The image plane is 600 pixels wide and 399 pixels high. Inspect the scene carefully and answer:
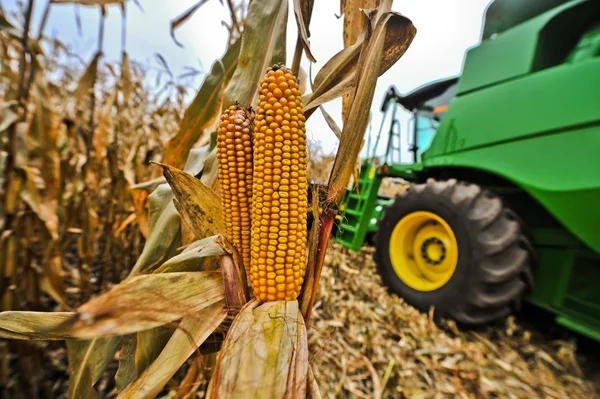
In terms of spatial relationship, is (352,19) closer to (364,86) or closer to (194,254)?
(364,86)

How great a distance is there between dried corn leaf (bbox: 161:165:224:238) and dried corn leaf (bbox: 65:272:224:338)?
14 centimetres

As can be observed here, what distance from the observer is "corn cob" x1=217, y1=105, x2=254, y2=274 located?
0.61m

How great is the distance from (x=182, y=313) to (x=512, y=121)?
2.21m

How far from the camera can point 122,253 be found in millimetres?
2373

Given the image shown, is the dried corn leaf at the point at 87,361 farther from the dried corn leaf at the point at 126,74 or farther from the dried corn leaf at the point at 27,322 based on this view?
the dried corn leaf at the point at 126,74

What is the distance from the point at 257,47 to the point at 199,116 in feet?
1.11

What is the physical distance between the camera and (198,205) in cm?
71

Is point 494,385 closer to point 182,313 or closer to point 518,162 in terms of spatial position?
point 518,162

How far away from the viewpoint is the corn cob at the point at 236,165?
24.2 inches

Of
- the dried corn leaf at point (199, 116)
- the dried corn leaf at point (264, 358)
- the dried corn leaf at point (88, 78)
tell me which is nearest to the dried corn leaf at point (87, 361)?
the dried corn leaf at point (264, 358)

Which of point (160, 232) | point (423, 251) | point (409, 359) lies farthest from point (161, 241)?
point (423, 251)

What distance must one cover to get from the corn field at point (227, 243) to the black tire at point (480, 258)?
35cm

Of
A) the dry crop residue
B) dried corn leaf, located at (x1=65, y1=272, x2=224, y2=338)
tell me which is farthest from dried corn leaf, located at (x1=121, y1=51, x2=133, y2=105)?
dried corn leaf, located at (x1=65, y1=272, x2=224, y2=338)

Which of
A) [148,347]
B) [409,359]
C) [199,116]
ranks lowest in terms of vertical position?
[409,359]
